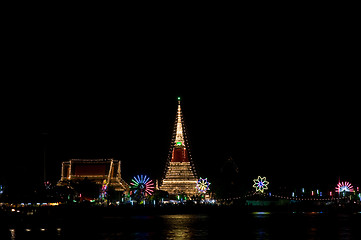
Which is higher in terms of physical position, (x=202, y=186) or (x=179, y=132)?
(x=179, y=132)

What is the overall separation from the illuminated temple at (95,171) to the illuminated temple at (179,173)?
8.07 m

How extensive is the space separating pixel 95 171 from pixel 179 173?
14117 millimetres

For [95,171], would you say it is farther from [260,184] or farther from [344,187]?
[344,187]

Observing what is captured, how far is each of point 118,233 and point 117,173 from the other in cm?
4993

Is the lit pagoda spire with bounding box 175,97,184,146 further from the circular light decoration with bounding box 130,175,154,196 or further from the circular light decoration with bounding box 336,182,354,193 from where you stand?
the circular light decoration with bounding box 336,182,354,193

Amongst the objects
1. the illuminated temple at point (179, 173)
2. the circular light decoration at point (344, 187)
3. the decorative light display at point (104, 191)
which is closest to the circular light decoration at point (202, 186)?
the illuminated temple at point (179, 173)

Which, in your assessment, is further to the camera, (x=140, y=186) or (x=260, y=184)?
(x=260, y=184)

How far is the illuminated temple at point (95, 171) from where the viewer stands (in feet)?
323

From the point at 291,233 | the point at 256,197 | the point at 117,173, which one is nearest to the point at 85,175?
the point at 117,173

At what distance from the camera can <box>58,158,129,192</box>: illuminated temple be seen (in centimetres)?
9831

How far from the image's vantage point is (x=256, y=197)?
4338 inches

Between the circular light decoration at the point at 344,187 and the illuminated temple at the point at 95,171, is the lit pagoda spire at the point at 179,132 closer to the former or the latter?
the illuminated temple at the point at 95,171

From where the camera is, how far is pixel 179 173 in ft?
338

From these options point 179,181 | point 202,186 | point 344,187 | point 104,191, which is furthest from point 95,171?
point 344,187
